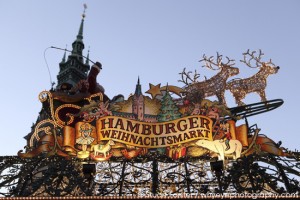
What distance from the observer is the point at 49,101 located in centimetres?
2022

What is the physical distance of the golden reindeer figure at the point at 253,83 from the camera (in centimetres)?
2042

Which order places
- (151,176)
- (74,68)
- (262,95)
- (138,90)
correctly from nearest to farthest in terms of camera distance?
(151,176) → (138,90) → (262,95) → (74,68)

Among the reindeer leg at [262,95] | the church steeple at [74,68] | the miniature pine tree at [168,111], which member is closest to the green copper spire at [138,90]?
Result: the miniature pine tree at [168,111]

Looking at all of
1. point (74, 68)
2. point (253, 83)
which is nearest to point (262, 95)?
point (253, 83)

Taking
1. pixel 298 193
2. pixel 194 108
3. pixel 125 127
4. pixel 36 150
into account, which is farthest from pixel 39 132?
pixel 298 193

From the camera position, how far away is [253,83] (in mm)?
20703

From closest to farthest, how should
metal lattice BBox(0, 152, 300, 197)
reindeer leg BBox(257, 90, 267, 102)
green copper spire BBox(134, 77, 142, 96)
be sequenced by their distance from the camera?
Answer: metal lattice BBox(0, 152, 300, 197)
green copper spire BBox(134, 77, 142, 96)
reindeer leg BBox(257, 90, 267, 102)

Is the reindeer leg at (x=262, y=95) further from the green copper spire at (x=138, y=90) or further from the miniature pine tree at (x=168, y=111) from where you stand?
the green copper spire at (x=138, y=90)

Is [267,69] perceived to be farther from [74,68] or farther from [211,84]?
[74,68]

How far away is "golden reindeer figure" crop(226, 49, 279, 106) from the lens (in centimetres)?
2042

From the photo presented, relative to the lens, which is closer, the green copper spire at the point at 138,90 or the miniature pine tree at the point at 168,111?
the miniature pine tree at the point at 168,111

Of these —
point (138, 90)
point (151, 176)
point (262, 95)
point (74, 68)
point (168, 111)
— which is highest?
point (74, 68)

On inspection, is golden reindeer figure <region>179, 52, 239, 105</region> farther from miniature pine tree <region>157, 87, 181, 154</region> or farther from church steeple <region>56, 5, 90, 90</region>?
church steeple <region>56, 5, 90, 90</region>

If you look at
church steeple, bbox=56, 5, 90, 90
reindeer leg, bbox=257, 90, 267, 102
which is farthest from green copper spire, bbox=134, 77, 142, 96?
church steeple, bbox=56, 5, 90, 90
